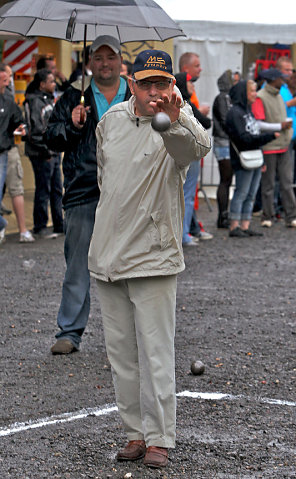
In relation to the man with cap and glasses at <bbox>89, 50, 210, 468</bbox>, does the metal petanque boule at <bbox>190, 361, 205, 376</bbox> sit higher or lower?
lower

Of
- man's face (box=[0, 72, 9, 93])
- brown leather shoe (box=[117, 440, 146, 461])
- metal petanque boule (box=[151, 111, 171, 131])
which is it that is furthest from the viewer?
man's face (box=[0, 72, 9, 93])

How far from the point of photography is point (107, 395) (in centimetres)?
554

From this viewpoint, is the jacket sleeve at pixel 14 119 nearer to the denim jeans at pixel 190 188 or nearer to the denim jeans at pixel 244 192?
the denim jeans at pixel 190 188

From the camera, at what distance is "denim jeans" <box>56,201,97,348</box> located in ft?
20.9

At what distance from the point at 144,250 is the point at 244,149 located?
7.79 metres

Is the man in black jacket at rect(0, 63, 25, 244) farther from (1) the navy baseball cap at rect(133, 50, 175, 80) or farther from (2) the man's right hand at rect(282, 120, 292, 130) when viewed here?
(1) the navy baseball cap at rect(133, 50, 175, 80)

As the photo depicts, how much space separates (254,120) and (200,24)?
3551mm

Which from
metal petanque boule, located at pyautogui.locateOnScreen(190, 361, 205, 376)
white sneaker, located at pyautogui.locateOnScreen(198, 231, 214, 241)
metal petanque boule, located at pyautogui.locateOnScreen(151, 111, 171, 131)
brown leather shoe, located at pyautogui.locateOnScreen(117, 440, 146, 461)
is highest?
metal petanque boule, located at pyautogui.locateOnScreen(151, 111, 171, 131)

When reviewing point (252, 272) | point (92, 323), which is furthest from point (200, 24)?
point (92, 323)

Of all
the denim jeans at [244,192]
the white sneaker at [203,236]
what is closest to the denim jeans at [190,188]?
the white sneaker at [203,236]

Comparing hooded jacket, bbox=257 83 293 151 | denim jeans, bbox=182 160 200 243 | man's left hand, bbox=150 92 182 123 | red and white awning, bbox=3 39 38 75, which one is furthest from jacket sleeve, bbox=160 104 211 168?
red and white awning, bbox=3 39 38 75

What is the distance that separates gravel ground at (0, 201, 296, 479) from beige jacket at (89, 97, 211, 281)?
954mm

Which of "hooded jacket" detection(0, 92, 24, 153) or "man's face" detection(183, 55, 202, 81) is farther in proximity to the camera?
"man's face" detection(183, 55, 202, 81)

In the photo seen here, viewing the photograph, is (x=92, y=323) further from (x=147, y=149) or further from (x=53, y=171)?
(x=53, y=171)
